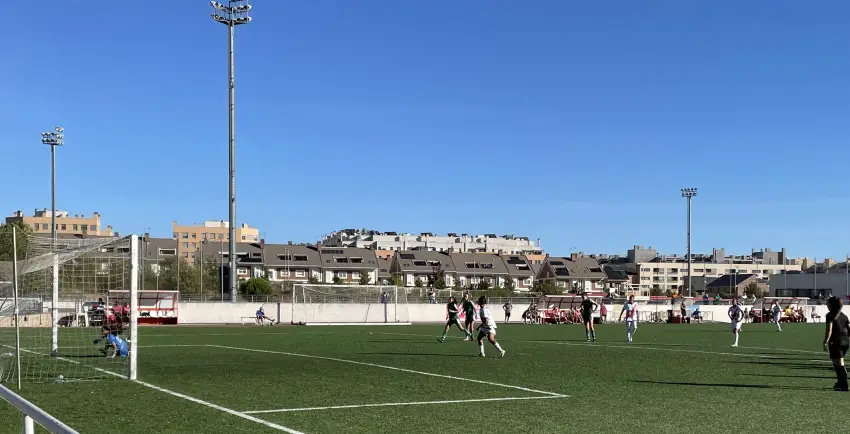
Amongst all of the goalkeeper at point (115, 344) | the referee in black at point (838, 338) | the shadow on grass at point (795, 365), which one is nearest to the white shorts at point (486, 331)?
the shadow on grass at point (795, 365)

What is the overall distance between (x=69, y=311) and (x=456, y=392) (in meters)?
27.6

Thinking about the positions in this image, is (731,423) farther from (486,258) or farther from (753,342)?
(486,258)

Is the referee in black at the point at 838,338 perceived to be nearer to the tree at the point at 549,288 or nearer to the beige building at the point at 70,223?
the tree at the point at 549,288

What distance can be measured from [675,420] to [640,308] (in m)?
56.5

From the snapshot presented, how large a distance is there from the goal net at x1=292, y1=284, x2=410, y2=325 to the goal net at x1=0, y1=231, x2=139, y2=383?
59.8 feet

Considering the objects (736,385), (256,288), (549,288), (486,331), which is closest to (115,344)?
(486,331)

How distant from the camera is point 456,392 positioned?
1638 cm

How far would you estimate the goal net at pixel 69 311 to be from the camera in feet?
63.3

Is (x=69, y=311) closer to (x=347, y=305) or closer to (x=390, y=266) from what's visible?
(x=347, y=305)

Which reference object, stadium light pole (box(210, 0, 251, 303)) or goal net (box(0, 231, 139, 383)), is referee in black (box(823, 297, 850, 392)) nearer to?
goal net (box(0, 231, 139, 383))

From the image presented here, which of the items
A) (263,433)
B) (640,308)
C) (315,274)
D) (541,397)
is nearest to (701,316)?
(640,308)

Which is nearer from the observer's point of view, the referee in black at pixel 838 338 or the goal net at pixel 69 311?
the referee in black at pixel 838 338

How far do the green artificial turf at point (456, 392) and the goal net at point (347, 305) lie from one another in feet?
91.1

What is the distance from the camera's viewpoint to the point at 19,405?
6520mm
